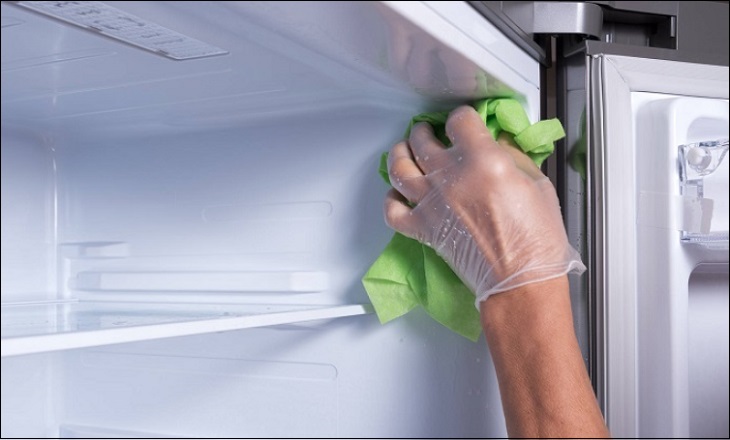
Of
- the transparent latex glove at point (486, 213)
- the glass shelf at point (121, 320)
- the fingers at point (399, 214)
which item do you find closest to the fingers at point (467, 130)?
the transparent latex glove at point (486, 213)

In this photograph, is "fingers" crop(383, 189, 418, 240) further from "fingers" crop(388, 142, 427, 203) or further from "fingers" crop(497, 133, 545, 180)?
"fingers" crop(497, 133, 545, 180)

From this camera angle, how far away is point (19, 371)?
5.04 ft

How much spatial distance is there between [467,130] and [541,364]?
11.7 inches

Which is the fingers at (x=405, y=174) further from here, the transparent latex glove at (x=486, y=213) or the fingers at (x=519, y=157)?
the fingers at (x=519, y=157)

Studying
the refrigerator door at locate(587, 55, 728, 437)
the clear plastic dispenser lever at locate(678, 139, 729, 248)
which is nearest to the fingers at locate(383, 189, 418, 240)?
the refrigerator door at locate(587, 55, 728, 437)

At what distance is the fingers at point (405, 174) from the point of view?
98 cm

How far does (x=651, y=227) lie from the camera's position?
104cm

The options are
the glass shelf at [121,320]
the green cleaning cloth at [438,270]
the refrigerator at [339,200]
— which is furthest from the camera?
the green cleaning cloth at [438,270]

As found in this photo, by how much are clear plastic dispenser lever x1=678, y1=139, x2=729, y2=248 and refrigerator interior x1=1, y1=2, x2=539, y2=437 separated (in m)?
0.26

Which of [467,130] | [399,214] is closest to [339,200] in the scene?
[399,214]

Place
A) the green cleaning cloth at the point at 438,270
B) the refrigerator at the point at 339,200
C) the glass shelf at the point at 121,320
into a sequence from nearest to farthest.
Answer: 1. the glass shelf at the point at 121,320
2. the refrigerator at the point at 339,200
3. the green cleaning cloth at the point at 438,270

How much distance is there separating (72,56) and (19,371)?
905 mm

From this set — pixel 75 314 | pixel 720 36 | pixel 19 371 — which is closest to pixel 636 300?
pixel 720 36

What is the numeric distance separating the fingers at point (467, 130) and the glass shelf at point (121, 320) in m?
0.29
